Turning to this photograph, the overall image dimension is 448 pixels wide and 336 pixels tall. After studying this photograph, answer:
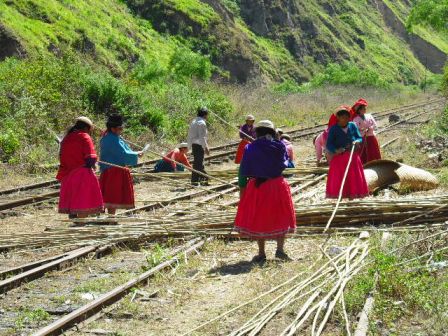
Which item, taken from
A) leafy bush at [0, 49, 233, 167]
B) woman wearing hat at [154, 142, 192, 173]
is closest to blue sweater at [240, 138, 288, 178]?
woman wearing hat at [154, 142, 192, 173]

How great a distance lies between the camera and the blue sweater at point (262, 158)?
320 inches

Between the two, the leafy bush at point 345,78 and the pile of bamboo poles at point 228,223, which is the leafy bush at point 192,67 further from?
the leafy bush at point 345,78

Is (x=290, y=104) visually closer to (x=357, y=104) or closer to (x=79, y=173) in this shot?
(x=357, y=104)

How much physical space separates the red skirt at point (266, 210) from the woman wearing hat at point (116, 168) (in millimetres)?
2631

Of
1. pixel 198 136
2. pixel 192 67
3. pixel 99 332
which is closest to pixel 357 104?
pixel 198 136

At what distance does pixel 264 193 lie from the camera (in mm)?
8234

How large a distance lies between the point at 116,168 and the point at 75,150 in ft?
3.07

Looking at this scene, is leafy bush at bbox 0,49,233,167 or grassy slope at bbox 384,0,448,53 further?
grassy slope at bbox 384,0,448,53

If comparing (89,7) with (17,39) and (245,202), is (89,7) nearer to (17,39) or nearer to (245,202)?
(17,39)

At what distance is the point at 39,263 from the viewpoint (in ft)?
26.7

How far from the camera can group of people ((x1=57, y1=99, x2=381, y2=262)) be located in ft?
26.9

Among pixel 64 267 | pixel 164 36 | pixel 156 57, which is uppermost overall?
pixel 164 36

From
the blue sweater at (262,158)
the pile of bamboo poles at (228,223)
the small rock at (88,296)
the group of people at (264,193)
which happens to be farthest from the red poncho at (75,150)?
the small rock at (88,296)

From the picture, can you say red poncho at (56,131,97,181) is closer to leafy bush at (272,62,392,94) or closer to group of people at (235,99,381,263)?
group of people at (235,99,381,263)
